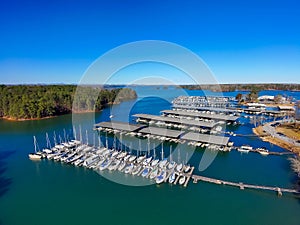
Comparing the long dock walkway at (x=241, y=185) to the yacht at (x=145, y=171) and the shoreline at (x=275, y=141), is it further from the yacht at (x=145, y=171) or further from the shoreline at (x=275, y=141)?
the shoreline at (x=275, y=141)

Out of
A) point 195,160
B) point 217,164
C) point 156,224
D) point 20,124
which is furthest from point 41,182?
point 20,124

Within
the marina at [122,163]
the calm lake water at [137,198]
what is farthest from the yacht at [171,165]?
the calm lake water at [137,198]

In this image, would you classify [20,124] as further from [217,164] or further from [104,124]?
[217,164]

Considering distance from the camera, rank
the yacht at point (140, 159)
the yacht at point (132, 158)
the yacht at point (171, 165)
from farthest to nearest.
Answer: the yacht at point (132, 158), the yacht at point (140, 159), the yacht at point (171, 165)

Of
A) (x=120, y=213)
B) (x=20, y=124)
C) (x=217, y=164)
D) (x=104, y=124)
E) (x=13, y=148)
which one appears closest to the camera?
(x=120, y=213)

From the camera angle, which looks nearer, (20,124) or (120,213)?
(120,213)

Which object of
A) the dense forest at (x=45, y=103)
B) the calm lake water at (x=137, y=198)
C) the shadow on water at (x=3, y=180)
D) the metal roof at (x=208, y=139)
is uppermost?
the dense forest at (x=45, y=103)
